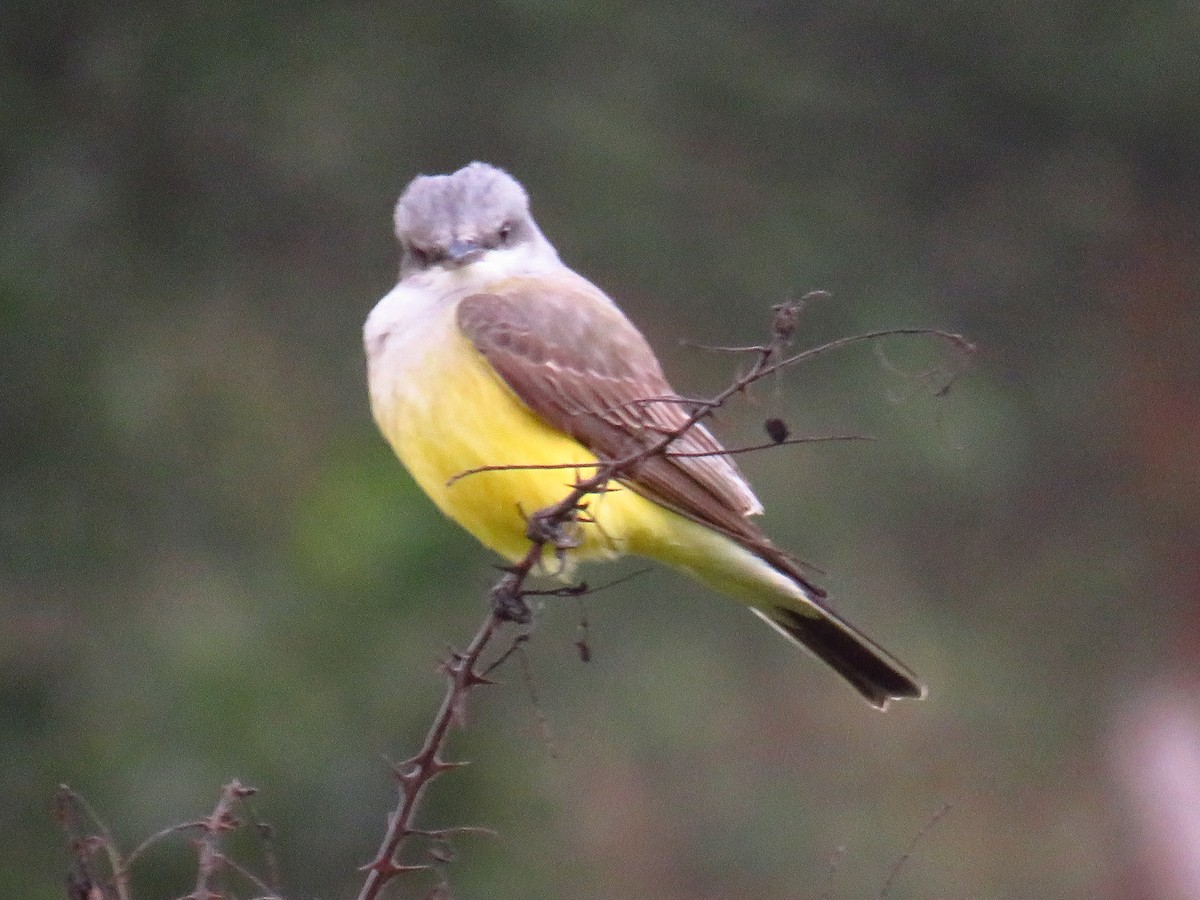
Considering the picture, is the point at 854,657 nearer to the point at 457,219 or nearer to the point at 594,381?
the point at 594,381

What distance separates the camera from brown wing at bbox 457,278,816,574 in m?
3.69

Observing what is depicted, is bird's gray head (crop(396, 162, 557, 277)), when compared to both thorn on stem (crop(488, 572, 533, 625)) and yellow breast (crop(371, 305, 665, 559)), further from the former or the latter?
thorn on stem (crop(488, 572, 533, 625))

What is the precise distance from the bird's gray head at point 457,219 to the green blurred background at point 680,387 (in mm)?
1724

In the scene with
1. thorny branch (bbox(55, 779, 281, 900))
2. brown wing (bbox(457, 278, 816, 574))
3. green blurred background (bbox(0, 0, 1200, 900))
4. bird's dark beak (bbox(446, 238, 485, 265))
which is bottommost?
thorny branch (bbox(55, 779, 281, 900))

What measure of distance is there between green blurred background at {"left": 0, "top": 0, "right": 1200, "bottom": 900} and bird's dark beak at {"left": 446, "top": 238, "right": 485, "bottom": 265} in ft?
5.85

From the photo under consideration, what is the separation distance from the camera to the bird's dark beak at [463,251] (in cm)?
409

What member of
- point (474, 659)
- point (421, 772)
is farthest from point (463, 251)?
point (421, 772)

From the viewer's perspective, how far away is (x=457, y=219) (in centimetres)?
416

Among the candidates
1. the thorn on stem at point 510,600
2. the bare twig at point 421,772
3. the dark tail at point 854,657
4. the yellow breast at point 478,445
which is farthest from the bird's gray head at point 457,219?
the bare twig at point 421,772

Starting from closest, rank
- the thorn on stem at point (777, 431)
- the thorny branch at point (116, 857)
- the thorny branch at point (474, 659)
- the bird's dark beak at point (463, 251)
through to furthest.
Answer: the thorny branch at point (116, 857)
the thorny branch at point (474, 659)
the thorn on stem at point (777, 431)
the bird's dark beak at point (463, 251)

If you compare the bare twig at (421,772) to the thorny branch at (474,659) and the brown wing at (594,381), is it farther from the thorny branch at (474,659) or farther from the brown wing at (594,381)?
the brown wing at (594,381)

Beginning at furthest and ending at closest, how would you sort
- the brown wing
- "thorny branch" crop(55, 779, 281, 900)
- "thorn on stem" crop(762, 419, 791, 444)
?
1. the brown wing
2. "thorn on stem" crop(762, 419, 791, 444)
3. "thorny branch" crop(55, 779, 281, 900)

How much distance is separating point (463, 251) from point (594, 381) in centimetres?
38

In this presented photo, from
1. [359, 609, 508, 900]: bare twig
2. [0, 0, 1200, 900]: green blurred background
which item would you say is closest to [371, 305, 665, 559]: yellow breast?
[359, 609, 508, 900]: bare twig
